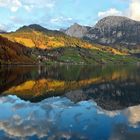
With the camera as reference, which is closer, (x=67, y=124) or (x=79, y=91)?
(x=67, y=124)

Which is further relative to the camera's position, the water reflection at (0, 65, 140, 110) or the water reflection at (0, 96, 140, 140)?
the water reflection at (0, 65, 140, 110)

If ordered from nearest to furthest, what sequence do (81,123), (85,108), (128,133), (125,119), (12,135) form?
(12,135) → (128,133) → (81,123) → (125,119) → (85,108)

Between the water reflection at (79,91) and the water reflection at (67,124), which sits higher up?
the water reflection at (67,124)

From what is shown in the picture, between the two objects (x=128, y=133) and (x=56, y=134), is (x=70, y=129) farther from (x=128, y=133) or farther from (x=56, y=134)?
(x=128, y=133)

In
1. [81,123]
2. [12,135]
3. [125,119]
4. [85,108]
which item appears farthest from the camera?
[85,108]

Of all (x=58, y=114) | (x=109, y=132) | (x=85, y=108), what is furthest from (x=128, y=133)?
(x=85, y=108)

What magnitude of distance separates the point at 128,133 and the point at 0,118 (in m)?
18.2

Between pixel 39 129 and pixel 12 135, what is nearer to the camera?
pixel 12 135

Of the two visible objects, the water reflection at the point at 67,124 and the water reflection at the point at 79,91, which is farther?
the water reflection at the point at 79,91

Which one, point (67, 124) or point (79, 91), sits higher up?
point (67, 124)

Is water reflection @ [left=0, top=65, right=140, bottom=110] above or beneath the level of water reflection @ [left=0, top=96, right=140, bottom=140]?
beneath

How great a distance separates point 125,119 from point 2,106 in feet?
77.4

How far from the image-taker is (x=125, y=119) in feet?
157

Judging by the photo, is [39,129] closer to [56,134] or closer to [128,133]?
[56,134]
